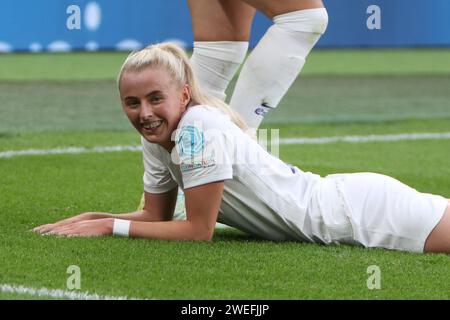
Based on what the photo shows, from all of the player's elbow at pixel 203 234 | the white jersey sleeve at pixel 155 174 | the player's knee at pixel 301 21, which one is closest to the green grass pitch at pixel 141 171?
the player's elbow at pixel 203 234

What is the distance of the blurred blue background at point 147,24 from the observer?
10.6m

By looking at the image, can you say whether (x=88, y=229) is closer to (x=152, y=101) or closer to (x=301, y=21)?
(x=152, y=101)

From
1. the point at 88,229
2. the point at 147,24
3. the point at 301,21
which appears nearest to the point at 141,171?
the point at 301,21

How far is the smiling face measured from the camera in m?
3.80

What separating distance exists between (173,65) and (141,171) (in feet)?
6.64

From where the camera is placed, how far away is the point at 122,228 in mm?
3947

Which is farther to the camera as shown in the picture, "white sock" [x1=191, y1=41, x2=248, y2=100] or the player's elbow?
→ "white sock" [x1=191, y1=41, x2=248, y2=100]

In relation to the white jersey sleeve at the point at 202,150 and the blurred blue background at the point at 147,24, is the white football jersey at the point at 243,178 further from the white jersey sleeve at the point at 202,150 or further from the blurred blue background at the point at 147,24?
the blurred blue background at the point at 147,24

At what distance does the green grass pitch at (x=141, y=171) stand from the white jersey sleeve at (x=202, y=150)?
24cm

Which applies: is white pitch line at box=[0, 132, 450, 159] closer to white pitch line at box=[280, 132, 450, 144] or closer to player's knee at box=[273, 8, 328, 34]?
white pitch line at box=[280, 132, 450, 144]

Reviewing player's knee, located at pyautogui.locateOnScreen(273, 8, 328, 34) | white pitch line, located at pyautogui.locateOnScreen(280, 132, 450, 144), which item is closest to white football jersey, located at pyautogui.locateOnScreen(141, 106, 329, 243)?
player's knee, located at pyautogui.locateOnScreen(273, 8, 328, 34)

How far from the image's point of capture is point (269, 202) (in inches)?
155

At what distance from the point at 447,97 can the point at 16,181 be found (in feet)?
18.9

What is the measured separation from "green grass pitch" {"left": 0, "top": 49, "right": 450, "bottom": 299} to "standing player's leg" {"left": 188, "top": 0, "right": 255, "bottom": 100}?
67 cm
